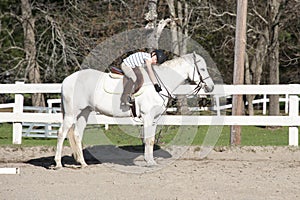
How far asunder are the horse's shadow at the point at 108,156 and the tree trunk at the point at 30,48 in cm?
884

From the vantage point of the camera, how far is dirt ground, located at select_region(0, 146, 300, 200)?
7.09 metres

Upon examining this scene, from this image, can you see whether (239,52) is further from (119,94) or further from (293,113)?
(119,94)

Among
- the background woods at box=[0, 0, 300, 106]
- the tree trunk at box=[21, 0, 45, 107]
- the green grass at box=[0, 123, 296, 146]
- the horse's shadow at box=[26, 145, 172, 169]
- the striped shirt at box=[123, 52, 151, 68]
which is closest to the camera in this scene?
the striped shirt at box=[123, 52, 151, 68]

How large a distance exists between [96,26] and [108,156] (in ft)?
29.2

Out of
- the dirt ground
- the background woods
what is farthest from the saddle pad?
the background woods

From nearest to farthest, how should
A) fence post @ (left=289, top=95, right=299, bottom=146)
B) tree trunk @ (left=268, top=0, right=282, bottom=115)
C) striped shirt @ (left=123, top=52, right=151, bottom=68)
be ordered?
1. striped shirt @ (left=123, top=52, right=151, bottom=68)
2. fence post @ (left=289, top=95, right=299, bottom=146)
3. tree trunk @ (left=268, top=0, right=282, bottom=115)

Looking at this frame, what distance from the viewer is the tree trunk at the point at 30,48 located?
19.5 metres

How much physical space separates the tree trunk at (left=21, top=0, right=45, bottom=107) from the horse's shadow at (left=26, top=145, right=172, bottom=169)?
29.0 feet

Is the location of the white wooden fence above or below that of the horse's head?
below

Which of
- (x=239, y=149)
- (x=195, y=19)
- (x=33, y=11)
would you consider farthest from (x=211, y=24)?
(x=239, y=149)

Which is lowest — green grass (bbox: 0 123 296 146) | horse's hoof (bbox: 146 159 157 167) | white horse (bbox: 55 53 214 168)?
green grass (bbox: 0 123 296 146)

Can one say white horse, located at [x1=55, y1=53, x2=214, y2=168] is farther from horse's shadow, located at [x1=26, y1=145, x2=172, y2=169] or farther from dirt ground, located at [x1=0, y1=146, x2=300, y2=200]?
horse's shadow, located at [x1=26, y1=145, x2=172, y2=169]

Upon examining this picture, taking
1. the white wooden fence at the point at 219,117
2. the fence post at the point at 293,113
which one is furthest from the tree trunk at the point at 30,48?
the fence post at the point at 293,113

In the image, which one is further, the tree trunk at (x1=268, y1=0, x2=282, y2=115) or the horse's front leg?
the tree trunk at (x1=268, y1=0, x2=282, y2=115)
